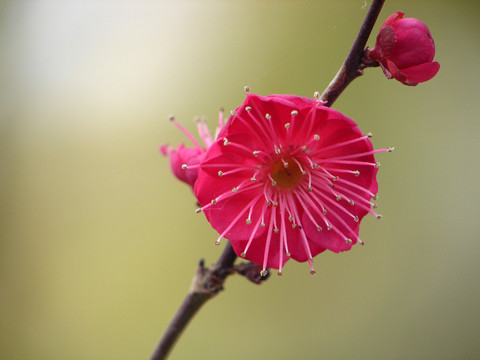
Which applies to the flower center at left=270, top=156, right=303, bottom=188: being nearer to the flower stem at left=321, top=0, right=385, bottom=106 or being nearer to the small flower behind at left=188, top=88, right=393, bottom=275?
the small flower behind at left=188, top=88, right=393, bottom=275

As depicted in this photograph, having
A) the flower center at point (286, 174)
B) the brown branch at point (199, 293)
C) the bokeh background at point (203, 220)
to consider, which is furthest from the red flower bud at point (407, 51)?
the bokeh background at point (203, 220)

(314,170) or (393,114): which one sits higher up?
(393,114)

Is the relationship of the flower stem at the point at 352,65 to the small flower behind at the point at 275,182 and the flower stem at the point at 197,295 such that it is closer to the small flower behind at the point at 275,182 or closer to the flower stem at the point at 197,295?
the small flower behind at the point at 275,182

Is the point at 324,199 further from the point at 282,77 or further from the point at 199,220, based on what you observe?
the point at 199,220

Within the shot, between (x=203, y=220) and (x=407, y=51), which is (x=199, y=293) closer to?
(x=407, y=51)

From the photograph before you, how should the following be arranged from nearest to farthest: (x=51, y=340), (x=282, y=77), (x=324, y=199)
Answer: (x=324, y=199) < (x=282, y=77) < (x=51, y=340)

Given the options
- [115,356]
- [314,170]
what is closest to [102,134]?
[115,356]

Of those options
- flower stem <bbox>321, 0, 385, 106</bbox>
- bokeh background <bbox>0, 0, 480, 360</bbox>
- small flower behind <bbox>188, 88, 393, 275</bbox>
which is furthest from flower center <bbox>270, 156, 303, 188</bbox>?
bokeh background <bbox>0, 0, 480, 360</bbox>
